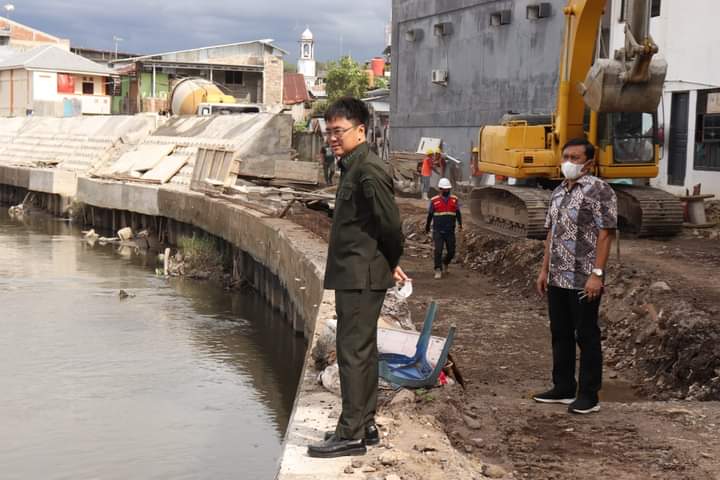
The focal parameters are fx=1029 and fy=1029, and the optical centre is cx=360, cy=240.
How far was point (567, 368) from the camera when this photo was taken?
6.74 meters

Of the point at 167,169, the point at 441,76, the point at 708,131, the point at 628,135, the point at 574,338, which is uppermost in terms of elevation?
the point at 441,76

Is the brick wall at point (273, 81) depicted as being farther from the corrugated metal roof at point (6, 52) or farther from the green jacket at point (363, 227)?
the green jacket at point (363, 227)

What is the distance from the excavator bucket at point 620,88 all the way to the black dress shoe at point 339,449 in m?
9.56

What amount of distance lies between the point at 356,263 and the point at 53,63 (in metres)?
56.7

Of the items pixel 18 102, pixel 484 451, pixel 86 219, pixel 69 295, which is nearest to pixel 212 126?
pixel 86 219

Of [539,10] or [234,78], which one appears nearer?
[539,10]

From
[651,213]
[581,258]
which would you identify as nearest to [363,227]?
[581,258]

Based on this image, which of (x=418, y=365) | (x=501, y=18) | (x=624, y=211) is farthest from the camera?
(x=501, y=18)

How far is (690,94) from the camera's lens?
20.8 meters

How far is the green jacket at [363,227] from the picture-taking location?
17.3 feet

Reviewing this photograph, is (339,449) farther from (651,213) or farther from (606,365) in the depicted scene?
(651,213)

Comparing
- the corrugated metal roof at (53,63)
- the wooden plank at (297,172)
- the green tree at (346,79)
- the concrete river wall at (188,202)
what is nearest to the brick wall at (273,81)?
the green tree at (346,79)

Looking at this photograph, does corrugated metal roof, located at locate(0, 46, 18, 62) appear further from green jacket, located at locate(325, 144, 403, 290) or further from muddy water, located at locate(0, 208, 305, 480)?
green jacket, located at locate(325, 144, 403, 290)

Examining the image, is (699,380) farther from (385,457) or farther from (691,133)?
(691,133)
